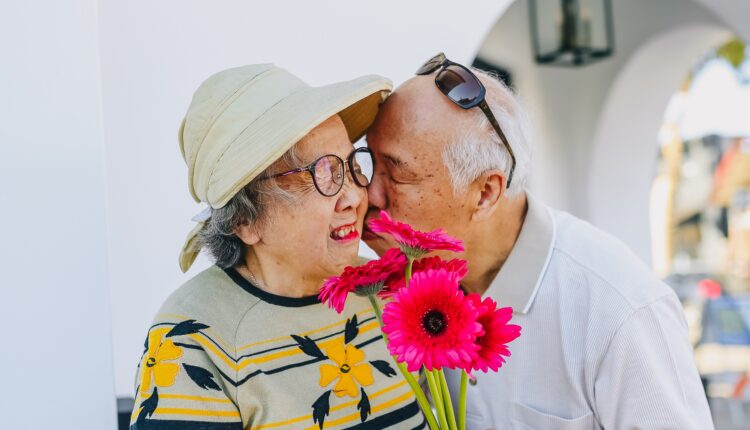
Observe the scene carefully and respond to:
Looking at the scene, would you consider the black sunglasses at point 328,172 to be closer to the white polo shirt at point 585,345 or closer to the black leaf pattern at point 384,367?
the black leaf pattern at point 384,367

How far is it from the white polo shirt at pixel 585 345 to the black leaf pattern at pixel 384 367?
1.03 feet

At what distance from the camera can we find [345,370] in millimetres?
1814

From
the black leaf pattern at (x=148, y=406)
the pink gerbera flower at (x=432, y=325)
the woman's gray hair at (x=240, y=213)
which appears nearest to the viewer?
the pink gerbera flower at (x=432, y=325)

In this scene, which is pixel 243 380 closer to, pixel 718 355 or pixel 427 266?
pixel 427 266

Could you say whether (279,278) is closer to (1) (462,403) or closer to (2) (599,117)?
(1) (462,403)

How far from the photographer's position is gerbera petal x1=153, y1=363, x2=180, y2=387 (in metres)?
1.56

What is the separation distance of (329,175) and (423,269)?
1.60ft

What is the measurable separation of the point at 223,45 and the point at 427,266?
62.9 inches

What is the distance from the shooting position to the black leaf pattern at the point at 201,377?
61.9 inches

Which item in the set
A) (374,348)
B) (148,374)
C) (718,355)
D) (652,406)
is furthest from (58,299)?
(718,355)

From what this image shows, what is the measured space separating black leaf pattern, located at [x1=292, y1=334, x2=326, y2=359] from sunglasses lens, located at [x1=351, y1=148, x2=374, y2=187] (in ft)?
1.23

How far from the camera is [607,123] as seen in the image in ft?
20.4

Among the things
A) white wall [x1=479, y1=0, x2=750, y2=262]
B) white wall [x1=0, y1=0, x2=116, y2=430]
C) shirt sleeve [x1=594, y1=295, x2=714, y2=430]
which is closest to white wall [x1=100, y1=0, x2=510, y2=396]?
white wall [x1=0, y1=0, x2=116, y2=430]

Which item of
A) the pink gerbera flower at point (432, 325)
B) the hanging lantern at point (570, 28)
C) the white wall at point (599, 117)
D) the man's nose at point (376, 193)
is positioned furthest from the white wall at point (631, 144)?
the pink gerbera flower at point (432, 325)
